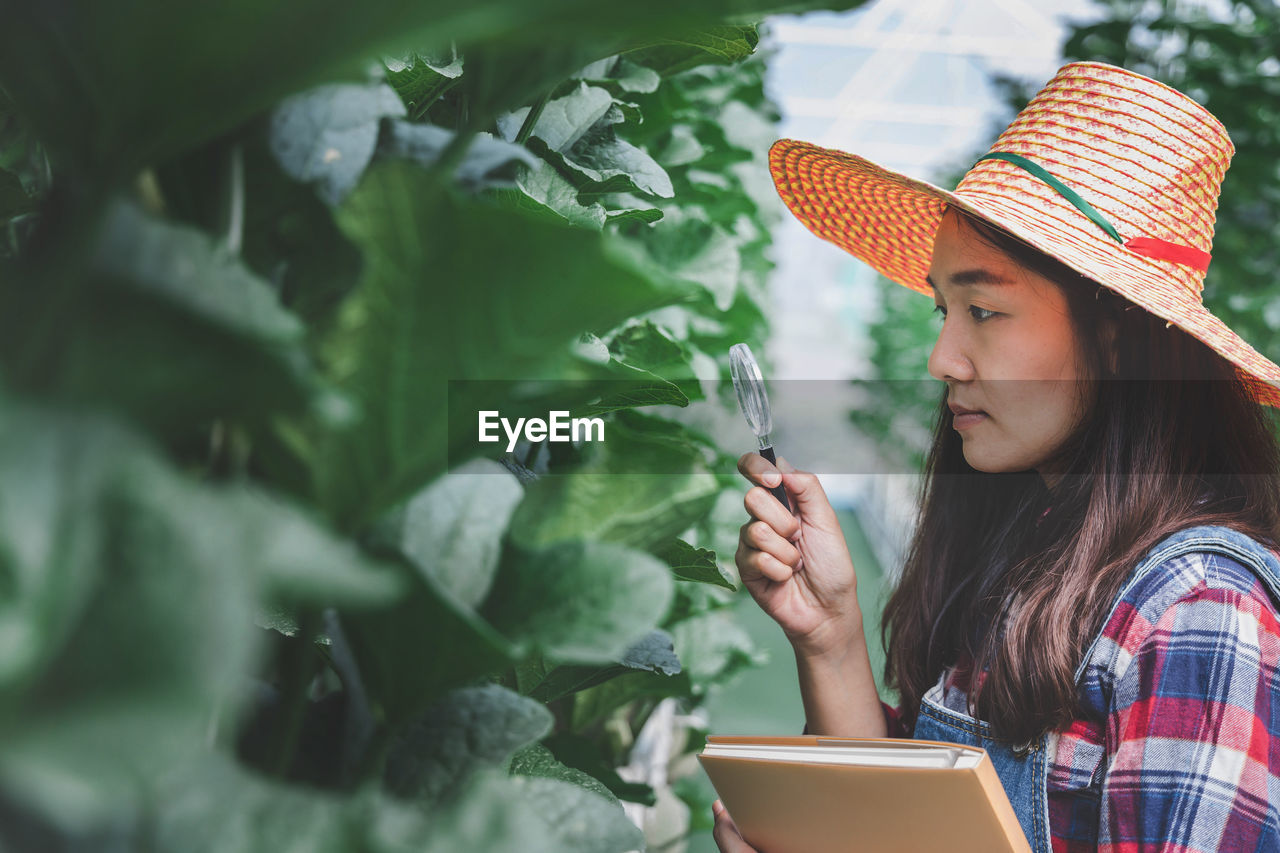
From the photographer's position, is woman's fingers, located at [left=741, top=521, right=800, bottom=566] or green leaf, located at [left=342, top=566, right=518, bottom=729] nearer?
green leaf, located at [left=342, top=566, right=518, bottom=729]

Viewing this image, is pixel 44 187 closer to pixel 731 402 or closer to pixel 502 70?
pixel 502 70

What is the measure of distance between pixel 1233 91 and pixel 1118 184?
1.56 m

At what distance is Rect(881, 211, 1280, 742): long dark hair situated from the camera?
97 cm

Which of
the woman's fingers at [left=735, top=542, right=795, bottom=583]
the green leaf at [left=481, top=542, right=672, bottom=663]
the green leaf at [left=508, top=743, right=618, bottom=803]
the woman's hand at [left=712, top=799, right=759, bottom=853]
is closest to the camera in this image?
the green leaf at [left=481, top=542, right=672, bottom=663]

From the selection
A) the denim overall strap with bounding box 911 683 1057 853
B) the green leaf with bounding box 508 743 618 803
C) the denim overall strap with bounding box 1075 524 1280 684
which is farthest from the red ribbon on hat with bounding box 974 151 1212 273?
the green leaf with bounding box 508 743 618 803

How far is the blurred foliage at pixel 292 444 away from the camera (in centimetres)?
20

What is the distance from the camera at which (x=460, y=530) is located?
0.31 m

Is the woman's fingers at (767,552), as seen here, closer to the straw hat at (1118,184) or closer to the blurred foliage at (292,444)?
the straw hat at (1118,184)

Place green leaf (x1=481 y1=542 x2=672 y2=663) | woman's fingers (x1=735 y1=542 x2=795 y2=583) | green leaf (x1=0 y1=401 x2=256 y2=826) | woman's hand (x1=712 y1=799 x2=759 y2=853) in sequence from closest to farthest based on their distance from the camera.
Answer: green leaf (x1=0 y1=401 x2=256 y2=826) < green leaf (x1=481 y1=542 x2=672 y2=663) < woman's hand (x1=712 y1=799 x2=759 y2=853) < woman's fingers (x1=735 y1=542 x2=795 y2=583)

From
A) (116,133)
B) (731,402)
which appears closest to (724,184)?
(731,402)

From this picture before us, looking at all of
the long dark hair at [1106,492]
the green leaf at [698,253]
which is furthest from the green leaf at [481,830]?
the green leaf at [698,253]

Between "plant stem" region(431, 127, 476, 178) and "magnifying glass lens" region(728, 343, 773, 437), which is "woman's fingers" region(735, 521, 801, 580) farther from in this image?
"plant stem" region(431, 127, 476, 178)

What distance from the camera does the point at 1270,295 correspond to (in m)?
2.45

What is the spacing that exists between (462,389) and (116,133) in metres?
0.11
